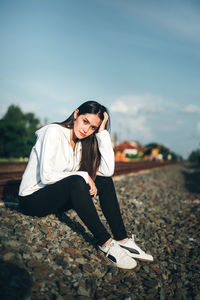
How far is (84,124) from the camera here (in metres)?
2.95

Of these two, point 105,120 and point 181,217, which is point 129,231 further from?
point 181,217

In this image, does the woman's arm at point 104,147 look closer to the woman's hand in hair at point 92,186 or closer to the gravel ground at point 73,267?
the woman's hand in hair at point 92,186

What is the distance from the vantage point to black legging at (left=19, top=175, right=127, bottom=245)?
2.53m

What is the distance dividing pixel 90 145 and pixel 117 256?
53.3 inches

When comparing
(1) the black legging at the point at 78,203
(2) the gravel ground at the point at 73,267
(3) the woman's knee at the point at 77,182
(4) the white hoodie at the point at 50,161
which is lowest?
(2) the gravel ground at the point at 73,267

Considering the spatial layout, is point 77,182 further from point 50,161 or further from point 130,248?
point 130,248

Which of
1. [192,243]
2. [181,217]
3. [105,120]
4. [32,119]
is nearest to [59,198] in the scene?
[105,120]

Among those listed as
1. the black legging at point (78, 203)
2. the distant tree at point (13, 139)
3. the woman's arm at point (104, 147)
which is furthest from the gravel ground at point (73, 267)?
the distant tree at point (13, 139)

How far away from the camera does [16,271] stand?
206 cm

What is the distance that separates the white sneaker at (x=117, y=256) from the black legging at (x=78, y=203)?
0.30ft

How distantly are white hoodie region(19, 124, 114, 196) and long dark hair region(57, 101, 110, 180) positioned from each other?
103 mm

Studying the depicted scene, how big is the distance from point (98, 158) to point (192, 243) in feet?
7.81

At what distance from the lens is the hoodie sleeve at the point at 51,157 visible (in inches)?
101

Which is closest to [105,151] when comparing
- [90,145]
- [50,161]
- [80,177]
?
[90,145]
